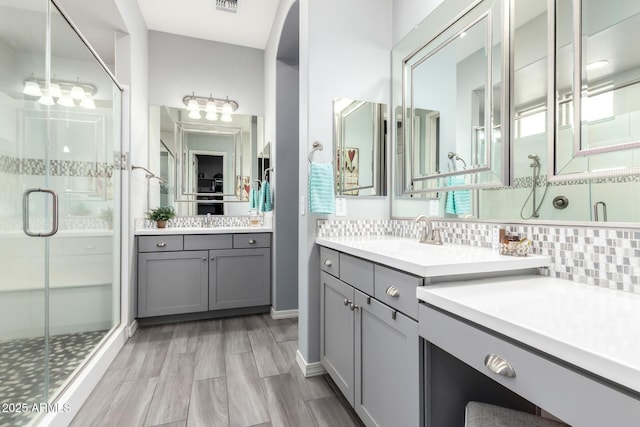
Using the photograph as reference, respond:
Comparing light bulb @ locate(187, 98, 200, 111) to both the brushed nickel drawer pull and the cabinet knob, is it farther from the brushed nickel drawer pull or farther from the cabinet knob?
the brushed nickel drawer pull

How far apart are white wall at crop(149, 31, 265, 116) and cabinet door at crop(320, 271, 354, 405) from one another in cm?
260

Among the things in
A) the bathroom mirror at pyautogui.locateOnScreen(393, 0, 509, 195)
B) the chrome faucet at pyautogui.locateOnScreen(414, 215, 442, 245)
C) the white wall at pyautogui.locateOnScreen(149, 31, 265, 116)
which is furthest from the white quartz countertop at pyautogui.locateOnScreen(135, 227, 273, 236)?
the chrome faucet at pyautogui.locateOnScreen(414, 215, 442, 245)

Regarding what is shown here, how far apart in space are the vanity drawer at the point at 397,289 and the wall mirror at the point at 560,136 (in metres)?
0.59

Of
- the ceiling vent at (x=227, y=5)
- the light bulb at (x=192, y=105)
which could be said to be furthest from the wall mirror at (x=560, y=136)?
the light bulb at (x=192, y=105)

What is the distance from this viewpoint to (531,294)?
86 centimetres

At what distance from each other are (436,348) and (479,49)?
140cm

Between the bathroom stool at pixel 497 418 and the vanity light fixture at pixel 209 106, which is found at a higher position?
the vanity light fixture at pixel 209 106

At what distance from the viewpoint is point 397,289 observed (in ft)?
3.61

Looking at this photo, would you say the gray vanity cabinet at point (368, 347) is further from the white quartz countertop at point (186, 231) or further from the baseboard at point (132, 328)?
the baseboard at point (132, 328)

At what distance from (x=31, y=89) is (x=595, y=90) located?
2306 mm

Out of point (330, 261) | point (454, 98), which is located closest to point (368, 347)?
point (330, 261)

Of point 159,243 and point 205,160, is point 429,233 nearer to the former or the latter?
point 159,243

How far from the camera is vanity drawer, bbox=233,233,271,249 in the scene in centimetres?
299

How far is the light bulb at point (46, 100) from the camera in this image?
1440mm
